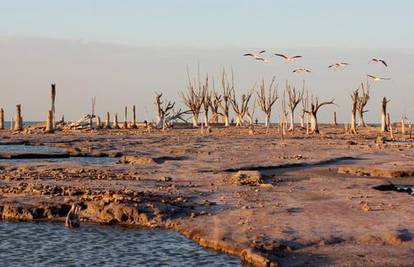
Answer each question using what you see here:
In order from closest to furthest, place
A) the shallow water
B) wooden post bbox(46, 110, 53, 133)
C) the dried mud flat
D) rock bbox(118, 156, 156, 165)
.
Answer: the shallow water → the dried mud flat → rock bbox(118, 156, 156, 165) → wooden post bbox(46, 110, 53, 133)

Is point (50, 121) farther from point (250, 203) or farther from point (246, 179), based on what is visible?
point (250, 203)

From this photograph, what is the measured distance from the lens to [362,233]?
13.3 meters

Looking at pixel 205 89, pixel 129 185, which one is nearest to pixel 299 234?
pixel 129 185

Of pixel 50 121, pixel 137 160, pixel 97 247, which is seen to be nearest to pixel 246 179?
pixel 137 160

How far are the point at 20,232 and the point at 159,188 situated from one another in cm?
628

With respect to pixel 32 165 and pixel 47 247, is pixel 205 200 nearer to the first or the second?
pixel 47 247

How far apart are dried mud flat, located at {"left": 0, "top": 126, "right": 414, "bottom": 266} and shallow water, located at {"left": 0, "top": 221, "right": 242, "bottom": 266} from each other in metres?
0.56

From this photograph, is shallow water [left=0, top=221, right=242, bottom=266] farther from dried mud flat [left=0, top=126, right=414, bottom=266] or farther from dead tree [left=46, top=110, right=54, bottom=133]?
dead tree [left=46, top=110, right=54, bottom=133]

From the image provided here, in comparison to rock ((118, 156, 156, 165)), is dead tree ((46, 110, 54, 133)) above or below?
above

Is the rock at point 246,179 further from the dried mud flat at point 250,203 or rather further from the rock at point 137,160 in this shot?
the rock at point 137,160

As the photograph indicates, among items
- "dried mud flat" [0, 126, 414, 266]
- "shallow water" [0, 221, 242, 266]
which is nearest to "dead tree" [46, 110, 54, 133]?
"dried mud flat" [0, 126, 414, 266]

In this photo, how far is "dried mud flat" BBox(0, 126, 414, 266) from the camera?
12.4 m

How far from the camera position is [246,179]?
71.8 feet

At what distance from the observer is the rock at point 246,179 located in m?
21.6
